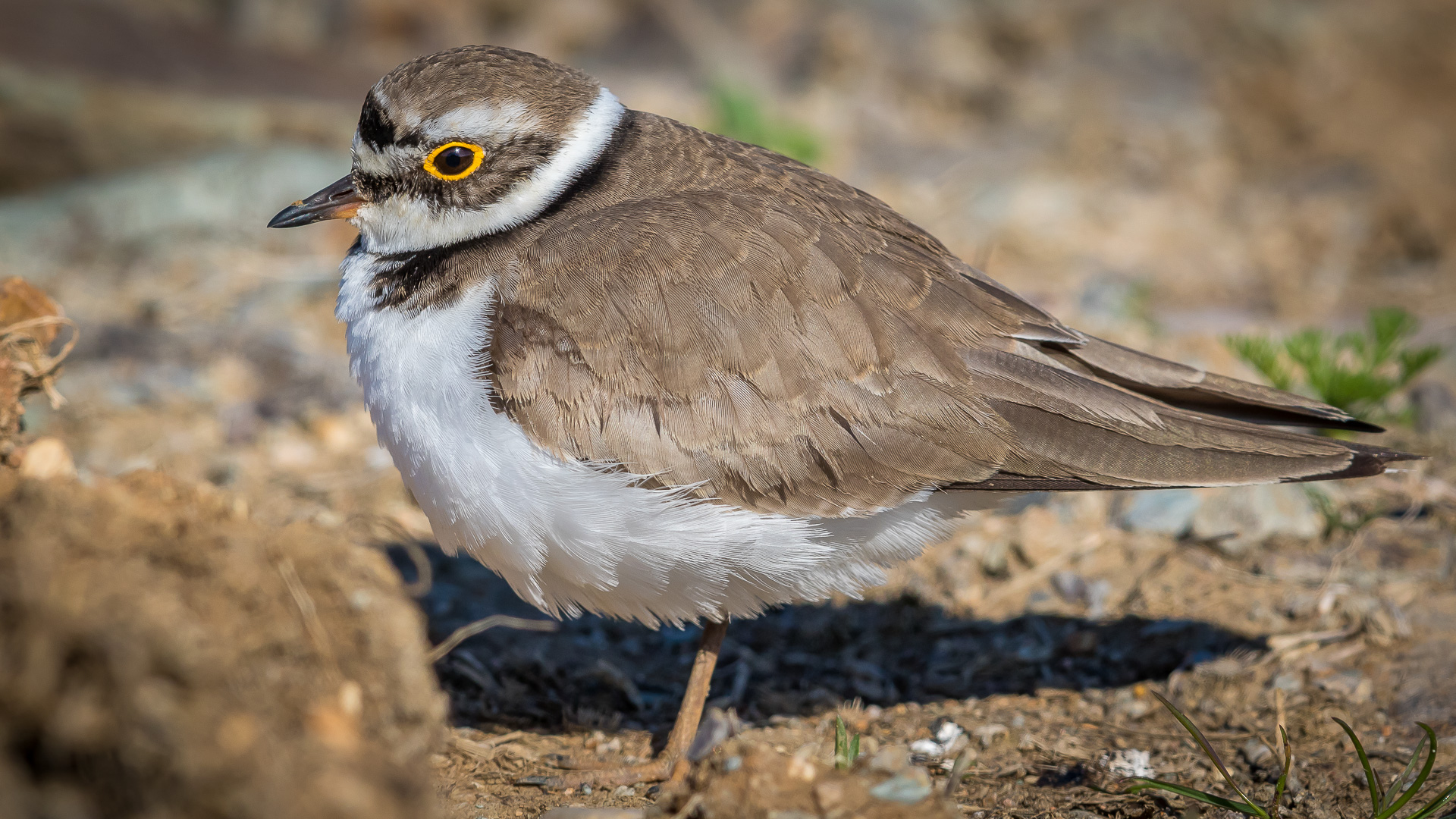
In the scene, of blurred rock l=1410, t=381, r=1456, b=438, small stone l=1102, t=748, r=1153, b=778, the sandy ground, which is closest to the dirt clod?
the sandy ground

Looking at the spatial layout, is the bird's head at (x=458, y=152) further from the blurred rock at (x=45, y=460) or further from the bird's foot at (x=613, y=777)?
the bird's foot at (x=613, y=777)

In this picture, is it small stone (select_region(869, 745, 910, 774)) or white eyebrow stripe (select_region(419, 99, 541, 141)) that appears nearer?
small stone (select_region(869, 745, 910, 774))

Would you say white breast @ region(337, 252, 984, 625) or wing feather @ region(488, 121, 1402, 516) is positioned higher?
wing feather @ region(488, 121, 1402, 516)

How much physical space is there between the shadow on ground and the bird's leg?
0.35 m

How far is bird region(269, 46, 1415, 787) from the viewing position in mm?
3613

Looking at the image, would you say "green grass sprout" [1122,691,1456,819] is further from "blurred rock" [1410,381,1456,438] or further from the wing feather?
"blurred rock" [1410,381,1456,438]

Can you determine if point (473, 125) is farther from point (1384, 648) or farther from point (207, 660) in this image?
point (1384, 648)

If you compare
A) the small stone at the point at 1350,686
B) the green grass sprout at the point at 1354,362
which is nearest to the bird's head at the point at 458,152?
the small stone at the point at 1350,686

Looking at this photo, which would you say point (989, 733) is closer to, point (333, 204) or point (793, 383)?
point (793, 383)

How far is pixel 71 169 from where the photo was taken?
31.0ft

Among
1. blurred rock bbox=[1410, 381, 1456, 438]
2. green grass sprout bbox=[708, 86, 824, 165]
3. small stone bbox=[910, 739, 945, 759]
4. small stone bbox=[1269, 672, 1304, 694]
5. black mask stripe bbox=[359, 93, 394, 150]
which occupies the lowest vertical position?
small stone bbox=[910, 739, 945, 759]

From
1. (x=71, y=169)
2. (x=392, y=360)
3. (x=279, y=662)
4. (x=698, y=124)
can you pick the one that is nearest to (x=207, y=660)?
(x=279, y=662)

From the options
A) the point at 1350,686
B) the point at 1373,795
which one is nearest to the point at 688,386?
the point at 1373,795

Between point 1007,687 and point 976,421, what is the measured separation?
1312 mm
